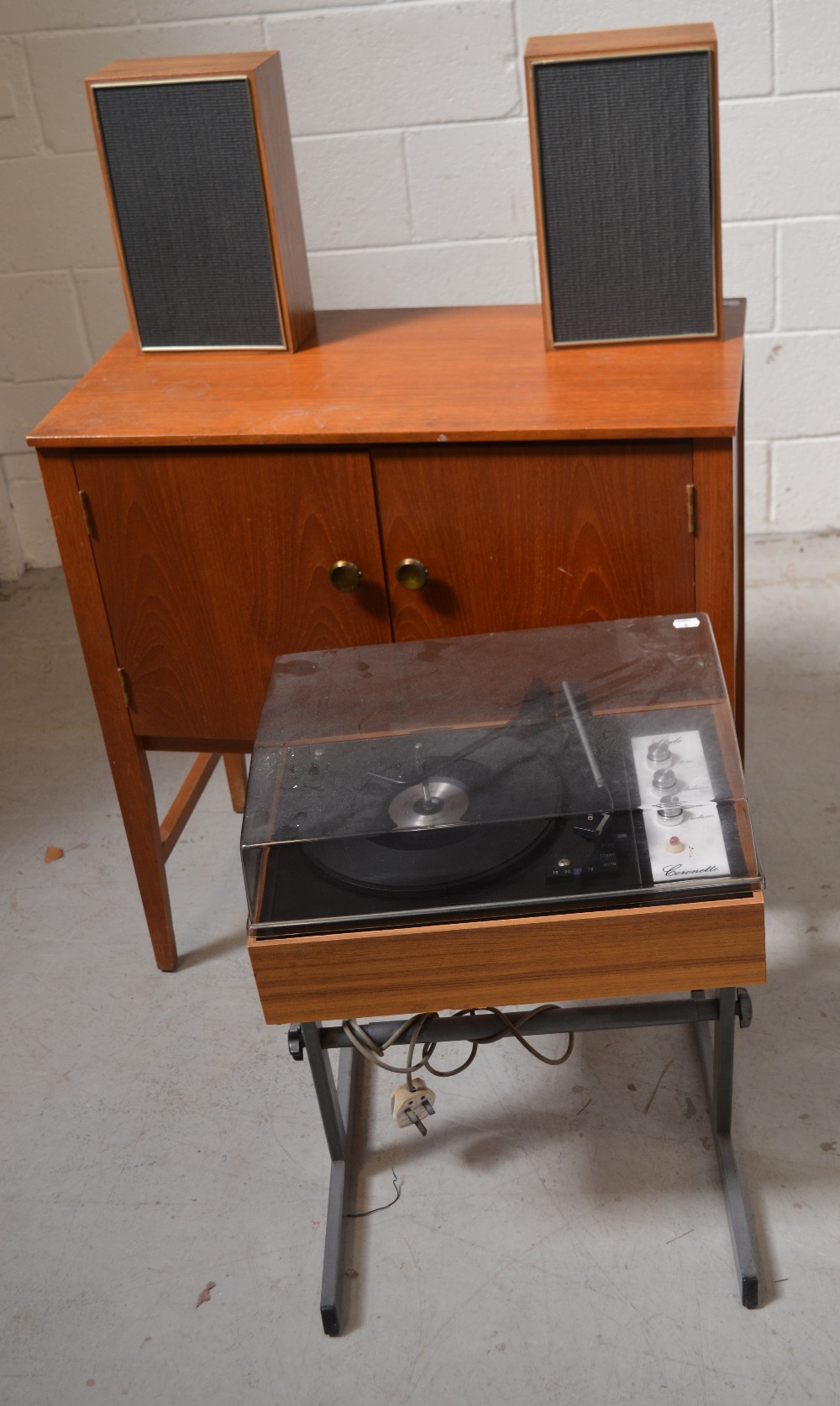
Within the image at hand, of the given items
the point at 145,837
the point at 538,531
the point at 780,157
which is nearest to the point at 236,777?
the point at 145,837

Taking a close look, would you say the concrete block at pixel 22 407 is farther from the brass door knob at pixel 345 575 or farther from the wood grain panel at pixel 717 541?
the wood grain panel at pixel 717 541

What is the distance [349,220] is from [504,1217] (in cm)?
185

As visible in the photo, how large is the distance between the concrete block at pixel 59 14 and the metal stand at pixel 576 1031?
192 cm

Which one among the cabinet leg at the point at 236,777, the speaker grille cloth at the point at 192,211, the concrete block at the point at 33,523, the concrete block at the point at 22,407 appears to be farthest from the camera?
the concrete block at the point at 33,523

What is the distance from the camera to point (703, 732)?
1.32 m

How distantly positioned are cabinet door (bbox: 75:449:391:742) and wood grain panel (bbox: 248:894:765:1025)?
1.73 ft

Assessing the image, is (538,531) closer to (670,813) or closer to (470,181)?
(670,813)

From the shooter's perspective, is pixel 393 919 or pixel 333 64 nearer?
pixel 393 919

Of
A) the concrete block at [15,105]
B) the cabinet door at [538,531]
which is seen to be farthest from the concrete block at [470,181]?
the cabinet door at [538,531]

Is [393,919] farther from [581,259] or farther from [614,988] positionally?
[581,259]

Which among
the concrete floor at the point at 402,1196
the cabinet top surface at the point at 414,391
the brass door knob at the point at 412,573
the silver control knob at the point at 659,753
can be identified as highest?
the cabinet top surface at the point at 414,391

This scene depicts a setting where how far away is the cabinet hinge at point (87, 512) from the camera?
5.27ft

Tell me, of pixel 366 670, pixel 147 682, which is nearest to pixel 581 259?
pixel 366 670

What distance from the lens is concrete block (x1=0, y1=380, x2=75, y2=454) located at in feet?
9.31
